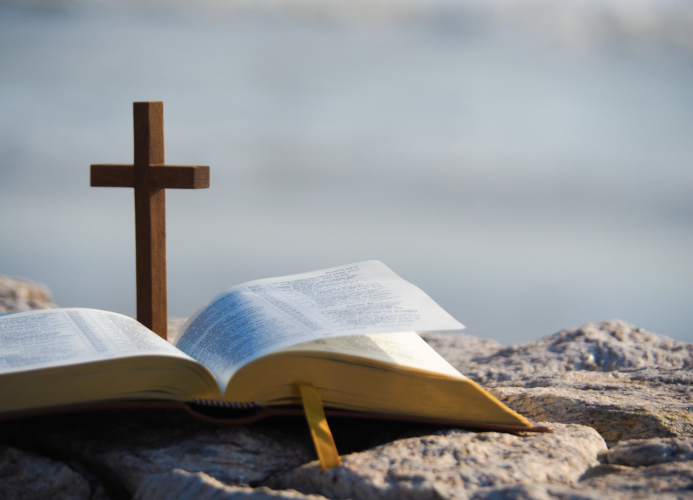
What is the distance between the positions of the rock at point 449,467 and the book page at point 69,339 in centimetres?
33

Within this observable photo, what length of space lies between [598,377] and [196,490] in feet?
4.30

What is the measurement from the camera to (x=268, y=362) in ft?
3.46

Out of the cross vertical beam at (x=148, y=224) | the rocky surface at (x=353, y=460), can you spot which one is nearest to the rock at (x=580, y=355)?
the rocky surface at (x=353, y=460)

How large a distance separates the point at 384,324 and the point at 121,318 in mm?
613

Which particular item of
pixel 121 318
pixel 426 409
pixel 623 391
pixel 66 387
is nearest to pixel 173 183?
pixel 121 318

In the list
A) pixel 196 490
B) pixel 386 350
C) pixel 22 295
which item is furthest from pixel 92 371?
pixel 22 295

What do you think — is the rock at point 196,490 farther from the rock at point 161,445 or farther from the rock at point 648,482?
the rock at point 648,482

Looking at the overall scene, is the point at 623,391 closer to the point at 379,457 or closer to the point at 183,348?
the point at 379,457

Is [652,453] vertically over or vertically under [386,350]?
under

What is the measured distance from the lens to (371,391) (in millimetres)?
1101

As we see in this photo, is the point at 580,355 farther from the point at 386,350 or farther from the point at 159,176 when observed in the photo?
the point at 159,176

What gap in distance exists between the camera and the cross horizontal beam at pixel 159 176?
180 centimetres

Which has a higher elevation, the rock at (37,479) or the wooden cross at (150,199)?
the wooden cross at (150,199)

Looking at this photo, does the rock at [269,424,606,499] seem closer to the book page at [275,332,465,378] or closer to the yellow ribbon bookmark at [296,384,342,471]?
the yellow ribbon bookmark at [296,384,342,471]
